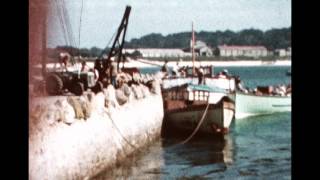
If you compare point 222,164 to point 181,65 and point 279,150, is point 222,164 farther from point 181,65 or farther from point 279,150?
point 181,65

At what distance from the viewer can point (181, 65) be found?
484 inches

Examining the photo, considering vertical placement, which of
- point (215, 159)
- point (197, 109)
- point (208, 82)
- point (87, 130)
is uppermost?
point (208, 82)

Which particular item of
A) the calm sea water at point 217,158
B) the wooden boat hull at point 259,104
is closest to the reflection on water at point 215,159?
the calm sea water at point 217,158

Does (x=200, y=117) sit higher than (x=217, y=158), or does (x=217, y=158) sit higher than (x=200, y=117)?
(x=200, y=117)

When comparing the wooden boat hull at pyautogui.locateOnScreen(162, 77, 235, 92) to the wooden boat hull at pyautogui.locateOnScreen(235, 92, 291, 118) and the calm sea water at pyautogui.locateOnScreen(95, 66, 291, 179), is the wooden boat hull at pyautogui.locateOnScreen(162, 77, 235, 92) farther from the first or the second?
the calm sea water at pyautogui.locateOnScreen(95, 66, 291, 179)

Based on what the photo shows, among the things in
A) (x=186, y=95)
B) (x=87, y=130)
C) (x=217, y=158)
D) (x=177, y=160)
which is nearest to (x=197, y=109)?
(x=186, y=95)

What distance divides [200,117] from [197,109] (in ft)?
0.67

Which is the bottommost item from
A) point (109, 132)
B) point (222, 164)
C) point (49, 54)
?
point (222, 164)

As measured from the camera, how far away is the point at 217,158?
34.9 ft

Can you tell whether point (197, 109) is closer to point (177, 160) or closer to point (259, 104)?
point (177, 160)
